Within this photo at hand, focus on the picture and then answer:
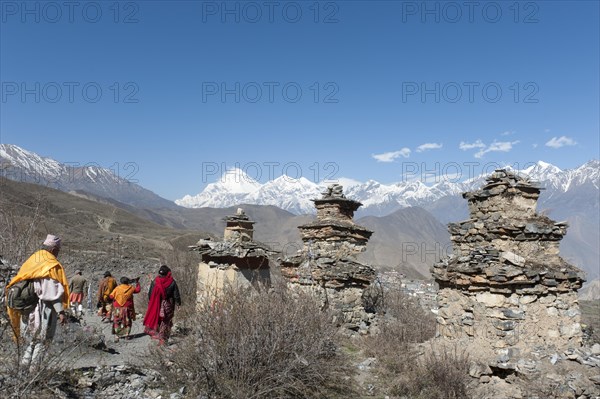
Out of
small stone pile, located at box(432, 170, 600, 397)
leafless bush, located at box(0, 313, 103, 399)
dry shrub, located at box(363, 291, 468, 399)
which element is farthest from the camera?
small stone pile, located at box(432, 170, 600, 397)

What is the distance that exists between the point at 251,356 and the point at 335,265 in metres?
6.12

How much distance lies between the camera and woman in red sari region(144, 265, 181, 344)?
8094 mm

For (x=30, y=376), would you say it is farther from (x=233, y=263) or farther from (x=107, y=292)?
(x=107, y=292)

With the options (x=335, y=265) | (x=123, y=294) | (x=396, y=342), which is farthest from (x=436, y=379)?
(x=123, y=294)

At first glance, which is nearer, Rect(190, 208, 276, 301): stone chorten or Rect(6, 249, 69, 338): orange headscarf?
Rect(6, 249, 69, 338): orange headscarf

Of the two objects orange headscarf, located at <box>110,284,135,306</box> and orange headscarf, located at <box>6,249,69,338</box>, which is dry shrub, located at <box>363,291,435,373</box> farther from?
orange headscarf, located at <box>110,284,135,306</box>

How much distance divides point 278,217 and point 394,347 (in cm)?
16870

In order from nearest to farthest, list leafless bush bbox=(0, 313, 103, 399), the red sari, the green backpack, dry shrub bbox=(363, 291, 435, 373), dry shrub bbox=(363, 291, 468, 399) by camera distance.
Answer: leafless bush bbox=(0, 313, 103, 399)
the green backpack
dry shrub bbox=(363, 291, 468, 399)
dry shrub bbox=(363, 291, 435, 373)
the red sari

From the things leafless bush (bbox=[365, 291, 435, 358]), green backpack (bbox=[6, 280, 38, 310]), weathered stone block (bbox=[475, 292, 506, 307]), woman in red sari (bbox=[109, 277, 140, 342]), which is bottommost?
leafless bush (bbox=[365, 291, 435, 358])

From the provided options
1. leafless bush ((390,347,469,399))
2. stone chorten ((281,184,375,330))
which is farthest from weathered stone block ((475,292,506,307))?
stone chorten ((281,184,375,330))

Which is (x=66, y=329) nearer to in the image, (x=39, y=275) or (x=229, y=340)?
(x=39, y=275)

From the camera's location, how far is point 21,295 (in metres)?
4.99

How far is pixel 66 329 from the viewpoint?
5902 millimetres

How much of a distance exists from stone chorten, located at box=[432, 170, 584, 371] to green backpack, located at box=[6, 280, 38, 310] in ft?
21.6
